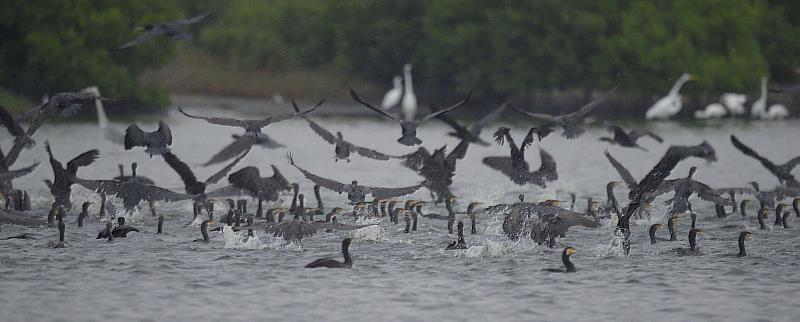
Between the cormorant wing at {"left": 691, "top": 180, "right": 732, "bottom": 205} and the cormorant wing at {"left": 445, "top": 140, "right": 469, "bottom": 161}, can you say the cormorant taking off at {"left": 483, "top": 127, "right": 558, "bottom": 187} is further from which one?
the cormorant wing at {"left": 691, "top": 180, "right": 732, "bottom": 205}

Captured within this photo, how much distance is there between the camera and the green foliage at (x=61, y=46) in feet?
141

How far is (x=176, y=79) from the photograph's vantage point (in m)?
59.5

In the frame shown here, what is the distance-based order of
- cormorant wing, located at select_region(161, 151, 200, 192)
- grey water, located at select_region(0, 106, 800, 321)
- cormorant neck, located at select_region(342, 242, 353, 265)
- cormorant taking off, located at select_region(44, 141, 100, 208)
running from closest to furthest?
grey water, located at select_region(0, 106, 800, 321)
cormorant neck, located at select_region(342, 242, 353, 265)
cormorant wing, located at select_region(161, 151, 200, 192)
cormorant taking off, located at select_region(44, 141, 100, 208)

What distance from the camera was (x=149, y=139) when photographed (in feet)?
49.0

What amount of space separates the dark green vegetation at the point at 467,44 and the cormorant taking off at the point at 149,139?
2899 centimetres

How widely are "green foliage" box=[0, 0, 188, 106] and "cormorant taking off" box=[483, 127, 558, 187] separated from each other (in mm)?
26409

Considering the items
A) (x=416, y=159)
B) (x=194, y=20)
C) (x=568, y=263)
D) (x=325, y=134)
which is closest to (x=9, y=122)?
(x=194, y=20)

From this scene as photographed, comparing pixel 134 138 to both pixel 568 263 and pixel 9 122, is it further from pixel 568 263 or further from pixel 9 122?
pixel 568 263

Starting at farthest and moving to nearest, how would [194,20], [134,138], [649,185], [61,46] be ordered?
[61,46]
[194,20]
[134,138]
[649,185]

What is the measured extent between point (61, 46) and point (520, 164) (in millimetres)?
29701

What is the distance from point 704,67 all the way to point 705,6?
8.69ft

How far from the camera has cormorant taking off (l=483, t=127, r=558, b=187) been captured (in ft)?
51.6

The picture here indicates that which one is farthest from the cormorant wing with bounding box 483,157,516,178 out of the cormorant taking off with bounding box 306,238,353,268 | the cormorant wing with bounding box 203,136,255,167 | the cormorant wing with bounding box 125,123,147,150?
the cormorant taking off with bounding box 306,238,353,268

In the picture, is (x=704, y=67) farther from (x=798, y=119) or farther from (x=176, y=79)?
(x=176, y=79)
